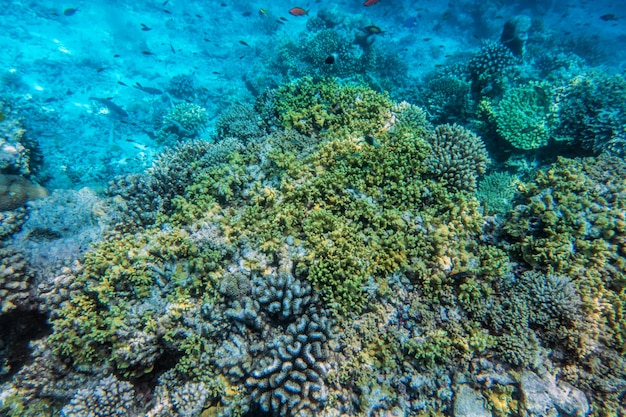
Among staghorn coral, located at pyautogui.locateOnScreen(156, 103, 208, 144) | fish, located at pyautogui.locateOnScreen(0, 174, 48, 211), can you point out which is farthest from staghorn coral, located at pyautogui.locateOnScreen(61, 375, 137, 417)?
staghorn coral, located at pyautogui.locateOnScreen(156, 103, 208, 144)

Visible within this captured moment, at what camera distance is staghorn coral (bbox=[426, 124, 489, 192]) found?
190 inches

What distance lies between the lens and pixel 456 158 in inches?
192

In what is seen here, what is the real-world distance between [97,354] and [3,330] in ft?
6.68

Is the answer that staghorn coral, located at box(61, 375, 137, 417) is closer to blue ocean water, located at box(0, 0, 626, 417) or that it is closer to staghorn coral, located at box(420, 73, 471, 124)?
blue ocean water, located at box(0, 0, 626, 417)

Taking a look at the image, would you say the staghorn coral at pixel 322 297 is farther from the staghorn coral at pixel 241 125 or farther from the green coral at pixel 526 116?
the green coral at pixel 526 116

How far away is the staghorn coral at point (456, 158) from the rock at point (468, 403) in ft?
9.33

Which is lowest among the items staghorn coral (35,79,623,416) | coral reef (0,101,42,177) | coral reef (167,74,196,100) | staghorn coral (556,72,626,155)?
coral reef (0,101,42,177)

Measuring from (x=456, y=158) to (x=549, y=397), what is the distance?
3361 millimetres

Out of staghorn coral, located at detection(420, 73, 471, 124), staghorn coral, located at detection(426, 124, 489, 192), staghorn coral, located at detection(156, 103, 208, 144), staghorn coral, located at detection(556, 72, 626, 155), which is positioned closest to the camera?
staghorn coral, located at detection(426, 124, 489, 192)

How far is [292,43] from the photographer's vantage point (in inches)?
669

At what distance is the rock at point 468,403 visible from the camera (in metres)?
3.37

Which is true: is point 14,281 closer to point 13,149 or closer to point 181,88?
point 13,149

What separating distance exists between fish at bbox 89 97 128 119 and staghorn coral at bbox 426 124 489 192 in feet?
48.8

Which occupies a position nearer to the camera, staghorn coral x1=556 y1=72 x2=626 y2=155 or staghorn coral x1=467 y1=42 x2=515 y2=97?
staghorn coral x1=556 y1=72 x2=626 y2=155
